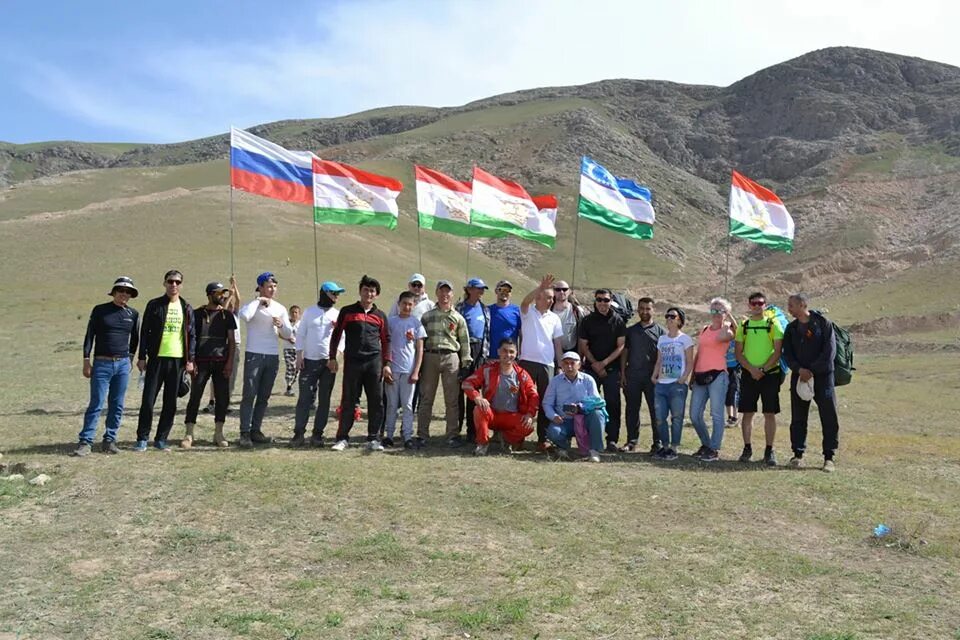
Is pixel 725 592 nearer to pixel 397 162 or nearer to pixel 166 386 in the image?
pixel 166 386

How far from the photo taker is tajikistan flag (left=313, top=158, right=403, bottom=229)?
12.9 m

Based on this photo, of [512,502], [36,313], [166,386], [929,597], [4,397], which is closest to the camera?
[929,597]

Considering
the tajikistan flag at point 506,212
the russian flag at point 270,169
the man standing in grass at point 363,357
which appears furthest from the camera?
the tajikistan flag at point 506,212

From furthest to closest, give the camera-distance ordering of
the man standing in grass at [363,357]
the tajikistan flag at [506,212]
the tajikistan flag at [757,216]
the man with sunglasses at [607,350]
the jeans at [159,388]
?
the tajikistan flag at [757,216]
the tajikistan flag at [506,212]
the man with sunglasses at [607,350]
the man standing in grass at [363,357]
the jeans at [159,388]

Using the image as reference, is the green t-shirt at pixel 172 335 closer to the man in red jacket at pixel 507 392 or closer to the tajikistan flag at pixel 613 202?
the man in red jacket at pixel 507 392

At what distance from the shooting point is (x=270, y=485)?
725 centimetres

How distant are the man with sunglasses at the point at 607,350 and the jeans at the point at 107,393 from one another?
553 centimetres

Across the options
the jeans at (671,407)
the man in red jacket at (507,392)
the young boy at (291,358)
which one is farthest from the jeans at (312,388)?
the young boy at (291,358)

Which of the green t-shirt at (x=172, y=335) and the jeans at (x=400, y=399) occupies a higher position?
the green t-shirt at (x=172, y=335)

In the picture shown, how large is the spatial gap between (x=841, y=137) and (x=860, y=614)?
113872 mm

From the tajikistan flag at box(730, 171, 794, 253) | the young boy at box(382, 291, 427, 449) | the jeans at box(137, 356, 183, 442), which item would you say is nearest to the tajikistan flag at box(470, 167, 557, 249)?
the tajikistan flag at box(730, 171, 794, 253)

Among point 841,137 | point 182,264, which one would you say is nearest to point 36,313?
point 182,264

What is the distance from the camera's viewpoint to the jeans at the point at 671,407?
31.7 ft

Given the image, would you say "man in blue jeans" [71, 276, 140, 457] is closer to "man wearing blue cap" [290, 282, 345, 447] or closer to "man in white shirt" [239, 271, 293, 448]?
"man in white shirt" [239, 271, 293, 448]
